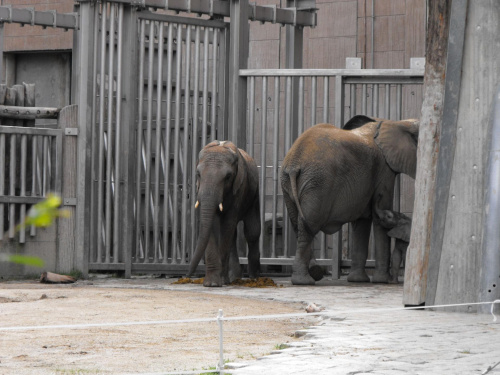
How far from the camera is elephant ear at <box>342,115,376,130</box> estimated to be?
1302 cm

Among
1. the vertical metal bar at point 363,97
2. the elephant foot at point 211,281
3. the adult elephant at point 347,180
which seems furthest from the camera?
the vertical metal bar at point 363,97

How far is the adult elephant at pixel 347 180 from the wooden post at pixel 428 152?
3.62 metres

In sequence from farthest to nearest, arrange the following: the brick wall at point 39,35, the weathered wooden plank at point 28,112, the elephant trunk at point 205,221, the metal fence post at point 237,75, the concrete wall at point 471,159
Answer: the brick wall at point 39,35 < the metal fence post at point 237,75 < the weathered wooden plank at point 28,112 < the elephant trunk at point 205,221 < the concrete wall at point 471,159

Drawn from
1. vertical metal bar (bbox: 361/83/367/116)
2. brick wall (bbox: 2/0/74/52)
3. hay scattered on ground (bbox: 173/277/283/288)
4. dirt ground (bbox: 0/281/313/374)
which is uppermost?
brick wall (bbox: 2/0/74/52)

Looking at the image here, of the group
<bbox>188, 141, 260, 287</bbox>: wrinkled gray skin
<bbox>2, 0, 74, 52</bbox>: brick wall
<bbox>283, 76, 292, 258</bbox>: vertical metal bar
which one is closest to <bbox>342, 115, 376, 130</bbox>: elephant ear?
<bbox>283, 76, 292, 258</bbox>: vertical metal bar

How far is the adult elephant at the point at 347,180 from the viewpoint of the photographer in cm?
1184

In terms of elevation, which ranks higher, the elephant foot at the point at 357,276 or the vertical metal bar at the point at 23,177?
the vertical metal bar at the point at 23,177

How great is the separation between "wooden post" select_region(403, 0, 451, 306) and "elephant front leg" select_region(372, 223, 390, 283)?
4129mm

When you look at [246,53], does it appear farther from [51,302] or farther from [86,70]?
[51,302]

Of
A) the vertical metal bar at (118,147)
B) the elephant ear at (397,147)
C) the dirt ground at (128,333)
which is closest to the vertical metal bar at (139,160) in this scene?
the vertical metal bar at (118,147)

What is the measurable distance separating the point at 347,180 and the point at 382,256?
3.44 feet

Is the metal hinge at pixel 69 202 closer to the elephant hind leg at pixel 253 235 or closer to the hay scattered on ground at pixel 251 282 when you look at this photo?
the hay scattered on ground at pixel 251 282

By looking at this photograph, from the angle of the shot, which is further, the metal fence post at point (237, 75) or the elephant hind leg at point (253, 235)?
the metal fence post at point (237, 75)

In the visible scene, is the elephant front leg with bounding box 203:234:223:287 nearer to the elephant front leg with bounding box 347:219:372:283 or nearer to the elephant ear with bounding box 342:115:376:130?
the elephant front leg with bounding box 347:219:372:283
